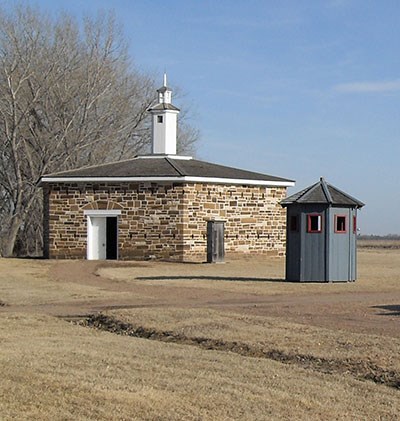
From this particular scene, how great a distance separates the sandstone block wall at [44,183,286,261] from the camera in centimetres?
3659

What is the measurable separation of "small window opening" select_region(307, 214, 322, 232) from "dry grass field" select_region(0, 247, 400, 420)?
2.01m

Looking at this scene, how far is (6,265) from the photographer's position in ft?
113

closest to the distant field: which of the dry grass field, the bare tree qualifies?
the bare tree

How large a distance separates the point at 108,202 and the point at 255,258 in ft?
21.8

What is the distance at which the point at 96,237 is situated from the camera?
3738 centimetres

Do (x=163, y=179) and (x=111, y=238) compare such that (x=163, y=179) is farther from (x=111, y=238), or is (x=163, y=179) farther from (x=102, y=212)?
(x=111, y=238)

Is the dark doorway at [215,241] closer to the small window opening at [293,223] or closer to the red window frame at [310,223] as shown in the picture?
the small window opening at [293,223]

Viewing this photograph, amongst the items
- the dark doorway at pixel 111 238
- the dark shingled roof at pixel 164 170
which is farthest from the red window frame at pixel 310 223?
the dark doorway at pixel 111 238

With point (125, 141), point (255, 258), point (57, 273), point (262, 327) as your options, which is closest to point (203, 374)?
point (262, 327)

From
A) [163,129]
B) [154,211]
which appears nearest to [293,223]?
[154,211]


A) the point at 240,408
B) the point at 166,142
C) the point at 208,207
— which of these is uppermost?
the point at 166,142

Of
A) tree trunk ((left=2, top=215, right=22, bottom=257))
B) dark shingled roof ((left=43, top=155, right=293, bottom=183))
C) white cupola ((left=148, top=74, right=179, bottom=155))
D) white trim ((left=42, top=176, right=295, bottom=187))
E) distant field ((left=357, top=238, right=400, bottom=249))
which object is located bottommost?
distant field ((left=357, top=238, right=400, bottom=249))

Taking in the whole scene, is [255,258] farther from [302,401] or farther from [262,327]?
[302,401]

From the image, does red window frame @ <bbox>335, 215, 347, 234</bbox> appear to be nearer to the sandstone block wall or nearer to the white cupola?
the sandstone block wall
